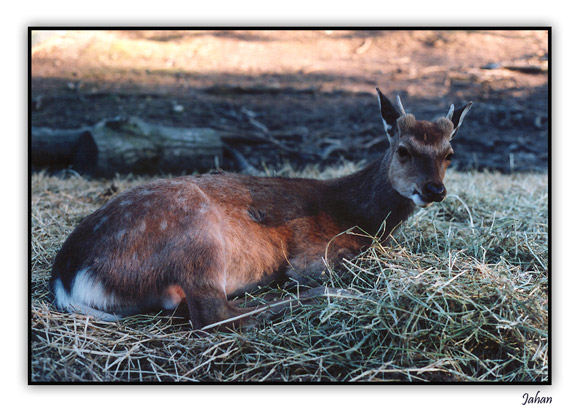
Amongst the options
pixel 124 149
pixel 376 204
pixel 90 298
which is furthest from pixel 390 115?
pixel 124 149

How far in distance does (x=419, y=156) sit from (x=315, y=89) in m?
4.47

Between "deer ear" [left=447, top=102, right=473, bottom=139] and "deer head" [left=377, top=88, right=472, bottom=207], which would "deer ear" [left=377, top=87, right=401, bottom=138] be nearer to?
"deer head" [left=377, top=88, right=472, bottom=207]

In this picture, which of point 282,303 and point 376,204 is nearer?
point 282,303

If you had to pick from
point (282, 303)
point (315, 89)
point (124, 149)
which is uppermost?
point (315, 89)

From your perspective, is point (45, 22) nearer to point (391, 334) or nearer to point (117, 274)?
point (117, 274)

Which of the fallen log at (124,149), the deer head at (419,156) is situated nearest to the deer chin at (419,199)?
the deer head at (419,156)

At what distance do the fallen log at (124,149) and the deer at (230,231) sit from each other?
7.32 feet

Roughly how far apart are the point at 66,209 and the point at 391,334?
3345mm

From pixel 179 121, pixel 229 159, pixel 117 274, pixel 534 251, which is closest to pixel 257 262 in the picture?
pixel 117 274

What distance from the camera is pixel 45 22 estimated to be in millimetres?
3936

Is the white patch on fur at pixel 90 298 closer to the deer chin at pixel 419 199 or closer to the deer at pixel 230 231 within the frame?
the deer at pixel 230 231

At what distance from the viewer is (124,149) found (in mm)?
6270

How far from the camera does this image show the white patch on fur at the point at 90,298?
137 inches

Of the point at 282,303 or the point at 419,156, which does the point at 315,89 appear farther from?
the point at 282,303
